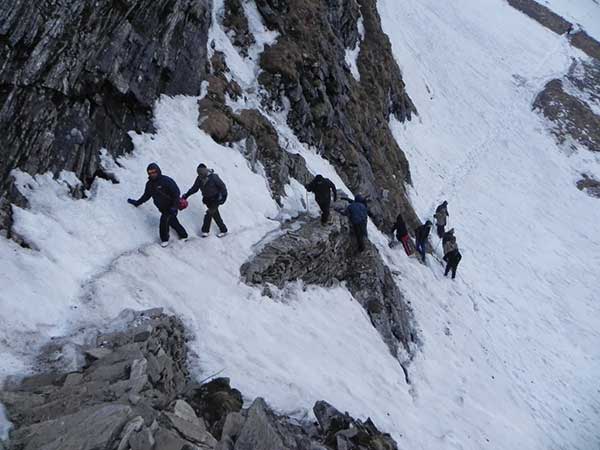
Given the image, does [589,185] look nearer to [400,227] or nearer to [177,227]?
[400,227]

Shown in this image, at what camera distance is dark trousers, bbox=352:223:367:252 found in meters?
18.0

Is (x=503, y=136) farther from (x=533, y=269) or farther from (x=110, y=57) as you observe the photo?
(x=110, y=57)

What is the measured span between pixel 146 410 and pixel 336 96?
68.7 feet

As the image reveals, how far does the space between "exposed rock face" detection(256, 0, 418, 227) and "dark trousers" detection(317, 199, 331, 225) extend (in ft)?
19.8

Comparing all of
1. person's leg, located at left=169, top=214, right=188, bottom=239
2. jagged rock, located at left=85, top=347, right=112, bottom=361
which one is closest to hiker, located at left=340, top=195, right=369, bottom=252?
person's leg, located at left=169, top=214, right=188, bottom=239

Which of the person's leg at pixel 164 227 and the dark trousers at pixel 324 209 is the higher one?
the dark trousers at pixel 324 209

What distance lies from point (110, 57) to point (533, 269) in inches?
973

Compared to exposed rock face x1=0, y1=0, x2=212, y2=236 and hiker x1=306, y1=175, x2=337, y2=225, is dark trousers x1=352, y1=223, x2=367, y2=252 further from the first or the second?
exposed rock face x1=0, y1=0, x2=212, y2=236

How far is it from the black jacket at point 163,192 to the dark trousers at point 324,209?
18.5 feet

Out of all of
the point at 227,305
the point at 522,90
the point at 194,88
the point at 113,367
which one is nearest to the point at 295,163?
the point at 194,88

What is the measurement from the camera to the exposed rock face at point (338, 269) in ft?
47.5

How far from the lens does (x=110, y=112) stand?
45.6 feet

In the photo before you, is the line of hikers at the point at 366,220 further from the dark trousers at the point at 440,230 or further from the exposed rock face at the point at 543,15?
the exposed rock face at the point at 543,15

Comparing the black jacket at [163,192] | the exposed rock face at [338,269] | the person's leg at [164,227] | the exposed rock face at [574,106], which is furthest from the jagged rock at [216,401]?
the exposed rock face at [574,106]
